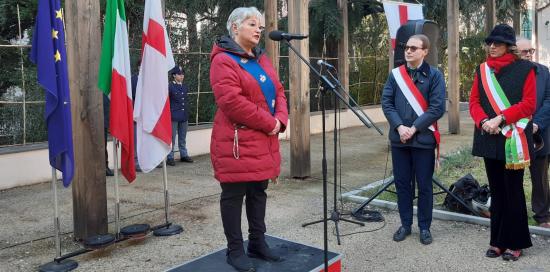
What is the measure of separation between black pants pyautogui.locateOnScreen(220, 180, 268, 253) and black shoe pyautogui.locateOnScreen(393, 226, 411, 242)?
4.72 ft

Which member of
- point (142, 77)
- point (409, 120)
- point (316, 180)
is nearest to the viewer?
point (409, 120)

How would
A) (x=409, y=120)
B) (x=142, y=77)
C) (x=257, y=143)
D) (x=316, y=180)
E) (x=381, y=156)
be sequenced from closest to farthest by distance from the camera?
(x=257, y=143) → (x=409, y=120) → (x=142, y=77) → (x=316, y=180) → (x=381, y=156)

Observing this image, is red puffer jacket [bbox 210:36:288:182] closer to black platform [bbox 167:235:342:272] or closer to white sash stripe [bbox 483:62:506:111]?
black platform [bbox 167:235:342:272]

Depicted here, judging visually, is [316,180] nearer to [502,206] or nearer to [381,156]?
[381,156]

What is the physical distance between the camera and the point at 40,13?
3.93 metres

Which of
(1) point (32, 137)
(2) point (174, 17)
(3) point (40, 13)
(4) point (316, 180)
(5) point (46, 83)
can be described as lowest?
(4) point (316, 180)

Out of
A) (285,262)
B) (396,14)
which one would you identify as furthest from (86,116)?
(396,14)

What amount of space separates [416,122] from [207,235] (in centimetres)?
203

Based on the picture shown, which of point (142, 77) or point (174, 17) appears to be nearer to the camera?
point (142, 77)

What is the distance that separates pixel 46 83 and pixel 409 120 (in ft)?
9.07

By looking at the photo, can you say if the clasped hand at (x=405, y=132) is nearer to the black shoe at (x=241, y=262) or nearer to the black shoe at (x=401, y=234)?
the black shoe at (x=401, y=234)

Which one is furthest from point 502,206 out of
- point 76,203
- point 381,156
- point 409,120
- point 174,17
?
point 174,17

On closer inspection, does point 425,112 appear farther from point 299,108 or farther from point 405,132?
point 299,108

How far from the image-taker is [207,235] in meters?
4.85
